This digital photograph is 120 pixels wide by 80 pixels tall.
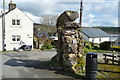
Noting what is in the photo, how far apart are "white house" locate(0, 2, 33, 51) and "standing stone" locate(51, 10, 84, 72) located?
583 inches

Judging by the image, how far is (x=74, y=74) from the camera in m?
9.97

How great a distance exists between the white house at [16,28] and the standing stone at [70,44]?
14796 mm

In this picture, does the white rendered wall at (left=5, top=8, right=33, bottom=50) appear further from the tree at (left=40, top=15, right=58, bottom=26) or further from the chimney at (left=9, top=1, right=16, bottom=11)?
the tree at (left=40, top=15, right=58, bottom=26)

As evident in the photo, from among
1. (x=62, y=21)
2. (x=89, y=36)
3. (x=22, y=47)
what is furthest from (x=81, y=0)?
(x=89, y=36)

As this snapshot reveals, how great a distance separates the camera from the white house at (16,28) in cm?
2410

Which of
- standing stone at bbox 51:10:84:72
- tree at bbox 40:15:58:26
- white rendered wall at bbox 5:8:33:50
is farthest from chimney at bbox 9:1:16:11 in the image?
tree at bbox 40:15:58:26

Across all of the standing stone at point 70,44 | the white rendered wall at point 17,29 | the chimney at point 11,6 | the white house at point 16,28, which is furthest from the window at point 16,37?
the standing stone at point 70,44

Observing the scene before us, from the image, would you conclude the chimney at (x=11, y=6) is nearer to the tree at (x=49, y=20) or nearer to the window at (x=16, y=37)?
the window at (x=16, y=37)

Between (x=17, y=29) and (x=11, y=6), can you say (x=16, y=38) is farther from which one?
(x=11, y=6)

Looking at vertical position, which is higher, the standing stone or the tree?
the tree

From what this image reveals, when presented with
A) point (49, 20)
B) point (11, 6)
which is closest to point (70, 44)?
point (11, 6)

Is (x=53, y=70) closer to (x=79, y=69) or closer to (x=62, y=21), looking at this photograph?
→ (x=79, y=69)

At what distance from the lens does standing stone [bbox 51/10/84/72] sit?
10562 mm

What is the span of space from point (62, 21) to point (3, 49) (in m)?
14.8
